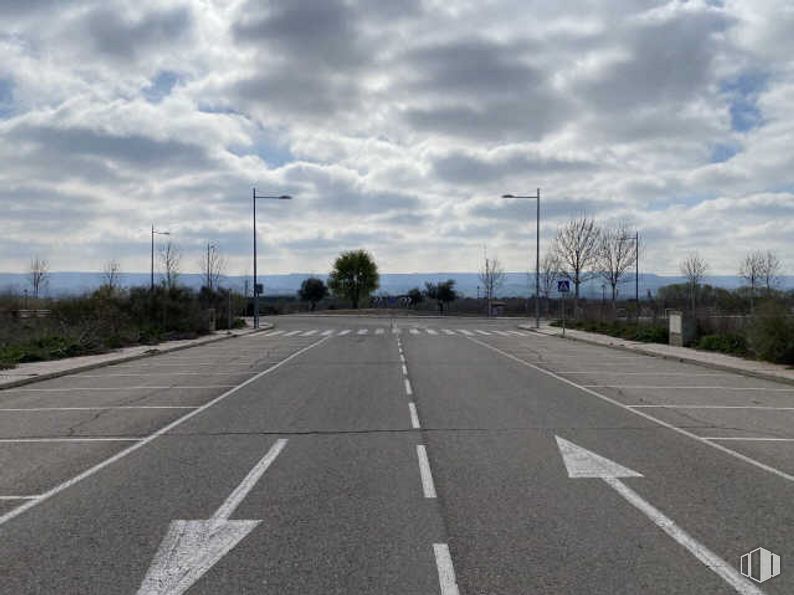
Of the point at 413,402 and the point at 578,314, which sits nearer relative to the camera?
the point at 413,402

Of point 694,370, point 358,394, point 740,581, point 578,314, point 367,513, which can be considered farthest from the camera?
point 578,314

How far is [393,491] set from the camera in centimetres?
728

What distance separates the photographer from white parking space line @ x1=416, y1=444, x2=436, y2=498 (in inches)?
286

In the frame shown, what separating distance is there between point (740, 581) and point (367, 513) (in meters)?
2.91

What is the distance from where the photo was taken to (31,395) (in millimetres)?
15531

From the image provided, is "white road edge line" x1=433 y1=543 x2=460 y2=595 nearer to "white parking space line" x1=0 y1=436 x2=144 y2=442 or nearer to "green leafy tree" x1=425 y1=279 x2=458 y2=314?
→ "white parking space line" x1=0 y1=436 x2=144 y2=442

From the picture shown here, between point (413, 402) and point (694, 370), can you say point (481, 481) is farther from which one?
point (694, 370)

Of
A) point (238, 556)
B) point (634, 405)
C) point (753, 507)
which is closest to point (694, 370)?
point (634, 405)

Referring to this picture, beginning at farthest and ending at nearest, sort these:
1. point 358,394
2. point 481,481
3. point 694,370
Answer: point 694,370
point 358,394
point 481,481

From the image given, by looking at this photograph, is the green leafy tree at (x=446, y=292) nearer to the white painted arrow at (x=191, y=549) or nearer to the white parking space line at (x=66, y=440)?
the white parking space line at (x=66, y=440)

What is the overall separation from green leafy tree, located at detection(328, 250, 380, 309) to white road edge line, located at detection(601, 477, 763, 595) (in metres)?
96.9

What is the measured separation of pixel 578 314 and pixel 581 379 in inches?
1404
